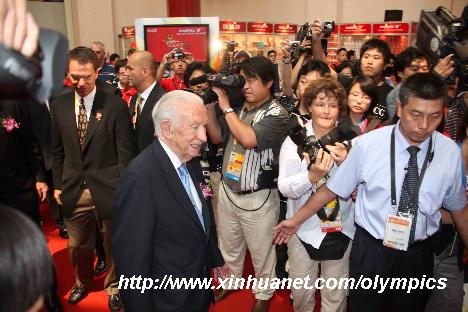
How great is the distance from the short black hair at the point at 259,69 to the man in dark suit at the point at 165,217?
85cm

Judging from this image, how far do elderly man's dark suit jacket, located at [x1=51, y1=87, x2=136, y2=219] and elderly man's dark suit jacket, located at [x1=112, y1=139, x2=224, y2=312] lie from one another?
3.46 ft

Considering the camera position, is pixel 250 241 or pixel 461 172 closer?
pixel 461 172

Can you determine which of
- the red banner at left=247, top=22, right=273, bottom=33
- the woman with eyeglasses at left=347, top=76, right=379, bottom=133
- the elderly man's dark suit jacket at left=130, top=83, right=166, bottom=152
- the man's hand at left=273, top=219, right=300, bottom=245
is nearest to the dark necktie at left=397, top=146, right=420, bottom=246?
the man's hand at left=273, top=219, right=300, bottom=245

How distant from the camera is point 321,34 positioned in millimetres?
3576

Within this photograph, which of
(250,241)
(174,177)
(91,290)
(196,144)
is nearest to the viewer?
(174,177)

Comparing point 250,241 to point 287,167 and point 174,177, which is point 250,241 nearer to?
point 287,167

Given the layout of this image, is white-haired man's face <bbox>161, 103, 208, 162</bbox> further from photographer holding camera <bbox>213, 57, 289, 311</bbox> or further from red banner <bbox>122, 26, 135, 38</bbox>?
red banner <bbox>122, 26, 135, 38</bbox>

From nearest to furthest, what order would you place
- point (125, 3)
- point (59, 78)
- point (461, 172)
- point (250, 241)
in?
point (59, 78), point (461, 172), point (250, 241), point (125, 3)

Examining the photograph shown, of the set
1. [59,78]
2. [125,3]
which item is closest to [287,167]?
[59,78]

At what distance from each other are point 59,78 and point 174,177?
104 centimetres

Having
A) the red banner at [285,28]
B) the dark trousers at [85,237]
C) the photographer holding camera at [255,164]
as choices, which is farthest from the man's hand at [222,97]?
the red banner at [285,28]

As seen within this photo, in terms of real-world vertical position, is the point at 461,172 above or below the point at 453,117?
below

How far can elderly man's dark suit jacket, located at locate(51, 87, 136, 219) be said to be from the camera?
2.61 meters

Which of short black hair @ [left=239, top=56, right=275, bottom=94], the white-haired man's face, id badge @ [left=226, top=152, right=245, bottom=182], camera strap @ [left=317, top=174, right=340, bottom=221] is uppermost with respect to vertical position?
short black hair @ [left=239, top=56, right=275, bottom=94]
